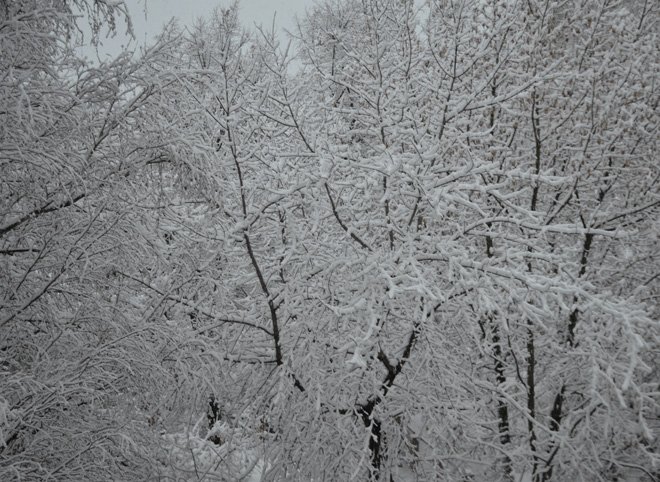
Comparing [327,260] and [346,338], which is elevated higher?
[327,260]

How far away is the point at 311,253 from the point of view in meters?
4.59

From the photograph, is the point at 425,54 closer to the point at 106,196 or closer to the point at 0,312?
the point at 106,196

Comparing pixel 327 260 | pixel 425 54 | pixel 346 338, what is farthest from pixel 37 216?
pixel 425 54

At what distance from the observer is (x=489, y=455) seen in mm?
5875

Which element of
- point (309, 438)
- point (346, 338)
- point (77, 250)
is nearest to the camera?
point (77, 250)

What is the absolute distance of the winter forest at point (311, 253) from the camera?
3.59m

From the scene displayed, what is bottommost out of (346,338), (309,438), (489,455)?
(489,455)

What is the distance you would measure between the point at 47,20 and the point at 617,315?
482cm

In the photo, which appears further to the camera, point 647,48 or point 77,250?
point 647,48

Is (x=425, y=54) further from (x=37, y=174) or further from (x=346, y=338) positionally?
(x=37, y=174)

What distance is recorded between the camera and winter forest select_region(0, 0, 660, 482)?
359cm

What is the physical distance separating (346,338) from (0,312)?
3.15 m

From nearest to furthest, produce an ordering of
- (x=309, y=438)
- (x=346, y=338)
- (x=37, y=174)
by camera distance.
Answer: (x=37, y=174)
(x=309, y=438)
(x=346, y=338)

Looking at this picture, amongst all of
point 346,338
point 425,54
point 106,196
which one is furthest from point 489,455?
point 106,196
